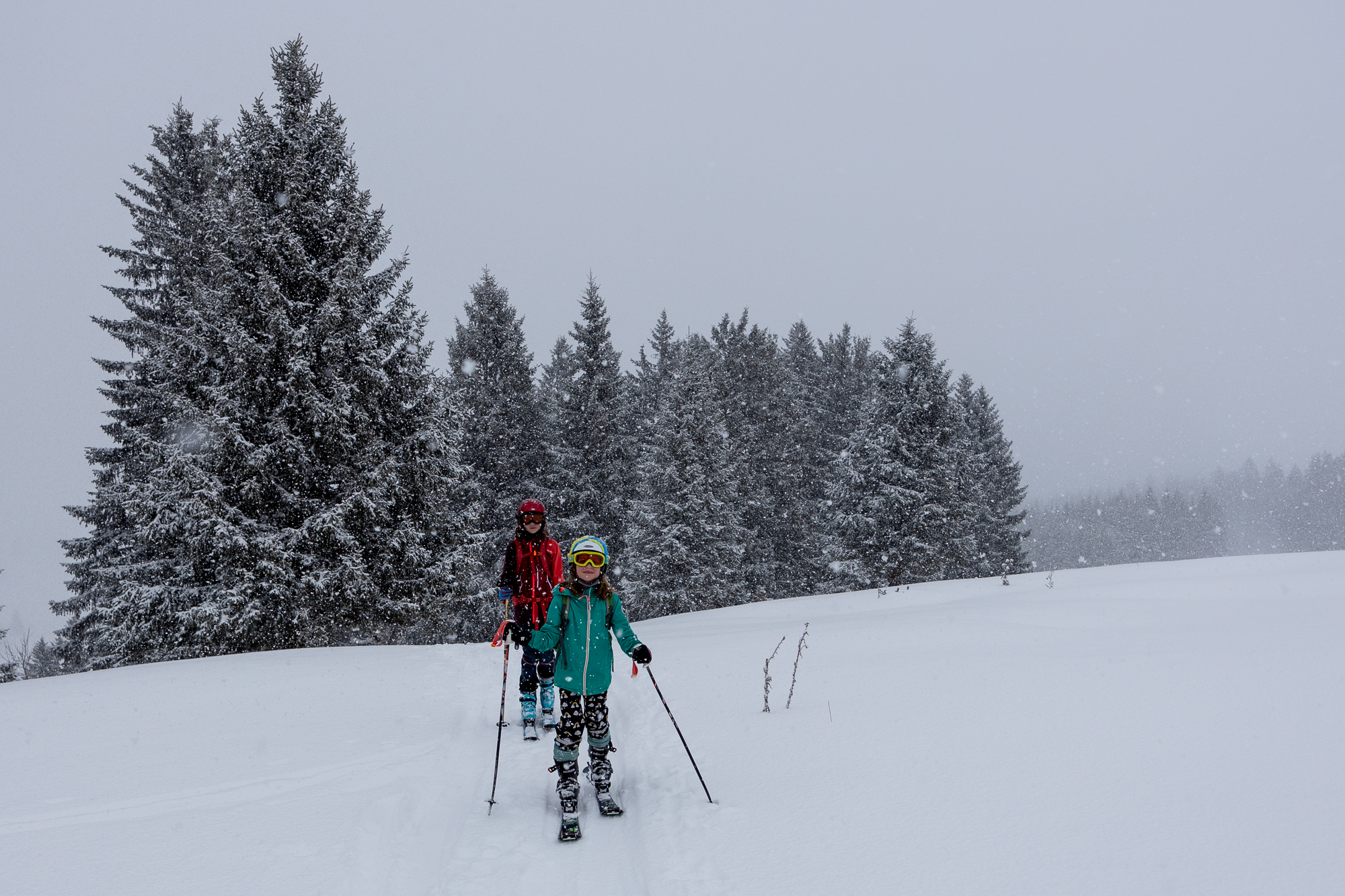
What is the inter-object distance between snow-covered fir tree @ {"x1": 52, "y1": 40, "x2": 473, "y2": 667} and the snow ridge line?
7.41 metres

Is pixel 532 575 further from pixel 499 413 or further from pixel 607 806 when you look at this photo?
pixel 499 413

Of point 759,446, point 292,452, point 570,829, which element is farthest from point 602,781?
point 759,446

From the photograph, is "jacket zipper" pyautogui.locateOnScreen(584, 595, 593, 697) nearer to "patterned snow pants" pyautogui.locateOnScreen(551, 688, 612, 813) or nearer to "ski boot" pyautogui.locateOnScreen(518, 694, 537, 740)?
"patterned snow pants" pyautogui.locateOnScreen(551, 688, 612, 813)

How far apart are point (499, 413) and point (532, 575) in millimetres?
20761

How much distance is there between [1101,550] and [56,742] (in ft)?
331

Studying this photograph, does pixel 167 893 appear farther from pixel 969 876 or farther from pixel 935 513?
pixel 935 513

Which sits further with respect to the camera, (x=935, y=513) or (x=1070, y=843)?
(x=935, y=513)

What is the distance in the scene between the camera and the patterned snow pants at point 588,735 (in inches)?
195

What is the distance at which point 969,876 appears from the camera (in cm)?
335

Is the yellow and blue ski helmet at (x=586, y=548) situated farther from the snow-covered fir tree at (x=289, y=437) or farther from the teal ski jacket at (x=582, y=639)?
the snow-covered fir tree at (x=289, y=437)

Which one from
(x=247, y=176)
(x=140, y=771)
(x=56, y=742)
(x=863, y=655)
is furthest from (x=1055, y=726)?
(x=247, y=176)

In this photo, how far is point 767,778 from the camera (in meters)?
5.18

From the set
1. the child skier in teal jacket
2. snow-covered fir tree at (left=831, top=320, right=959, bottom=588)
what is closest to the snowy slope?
the child skier in teal jacket

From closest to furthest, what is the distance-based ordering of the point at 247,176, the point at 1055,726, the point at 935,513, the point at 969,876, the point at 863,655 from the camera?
the point at 969,876
the point at 1055,726
the point at 863,655
the point at 247,176
the point at 935,513
